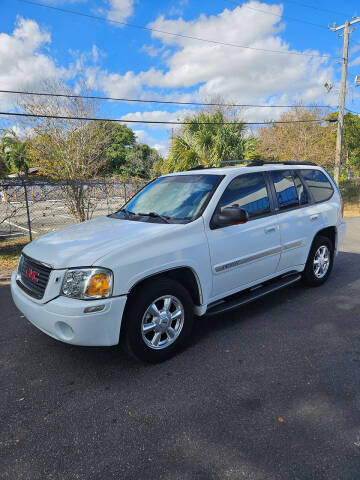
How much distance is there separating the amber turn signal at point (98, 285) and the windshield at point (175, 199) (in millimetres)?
1046

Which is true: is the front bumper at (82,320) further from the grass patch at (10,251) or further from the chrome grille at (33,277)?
the grass patch at (10,251)

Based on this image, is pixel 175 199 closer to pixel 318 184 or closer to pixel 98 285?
pixel 98 285

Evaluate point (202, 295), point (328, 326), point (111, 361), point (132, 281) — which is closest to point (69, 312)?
point (132, 281)

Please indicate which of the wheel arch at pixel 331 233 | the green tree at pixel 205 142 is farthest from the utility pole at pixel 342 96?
the wheel arch at pixel 331 233

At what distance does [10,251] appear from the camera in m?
8.45

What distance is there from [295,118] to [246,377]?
81.1ft

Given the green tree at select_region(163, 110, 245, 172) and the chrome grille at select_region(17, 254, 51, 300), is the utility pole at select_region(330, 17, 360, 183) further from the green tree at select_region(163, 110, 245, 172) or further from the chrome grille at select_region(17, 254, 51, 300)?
the chrome grille at select_region(17, 254, 51, 300)

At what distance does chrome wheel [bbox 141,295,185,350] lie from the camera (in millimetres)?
2982

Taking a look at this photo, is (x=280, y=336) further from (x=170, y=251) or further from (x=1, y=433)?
(x=1, y=433)

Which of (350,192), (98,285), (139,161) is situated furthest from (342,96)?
(139,161)

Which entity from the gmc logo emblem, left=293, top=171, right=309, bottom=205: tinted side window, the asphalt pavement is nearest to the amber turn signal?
the gmc logo emblem

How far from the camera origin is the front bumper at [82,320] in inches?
104

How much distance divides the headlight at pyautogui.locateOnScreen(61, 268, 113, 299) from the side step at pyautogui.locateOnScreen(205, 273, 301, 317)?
47.3 inches

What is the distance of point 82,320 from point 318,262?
12.0 feet
